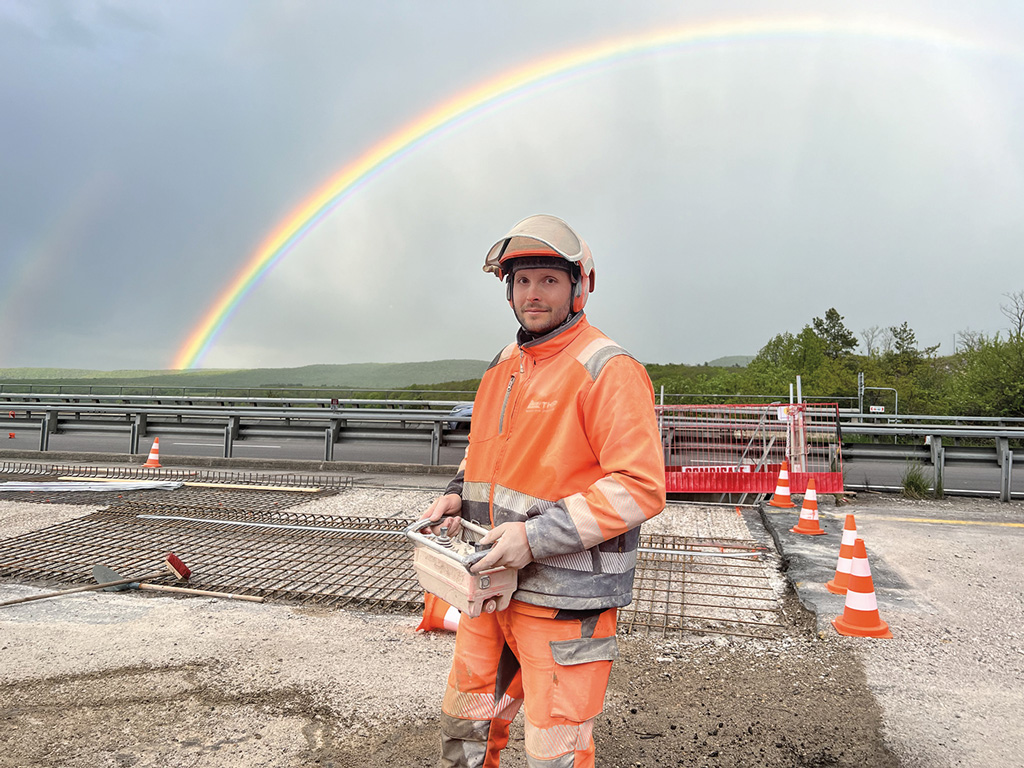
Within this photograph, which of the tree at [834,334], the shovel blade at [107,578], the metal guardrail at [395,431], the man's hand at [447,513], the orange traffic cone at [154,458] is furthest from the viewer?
the tree at [834,334]

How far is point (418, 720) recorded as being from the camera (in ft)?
10.2

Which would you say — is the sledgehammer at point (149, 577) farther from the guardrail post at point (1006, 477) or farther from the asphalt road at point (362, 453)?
the guardrail post at point (1006, 477)

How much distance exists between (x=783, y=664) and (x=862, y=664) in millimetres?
466

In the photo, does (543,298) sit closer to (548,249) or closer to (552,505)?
(548,249)

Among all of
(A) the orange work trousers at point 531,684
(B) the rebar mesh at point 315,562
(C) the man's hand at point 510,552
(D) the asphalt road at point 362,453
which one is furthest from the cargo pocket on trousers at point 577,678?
(D) the asphalt road at point 362,453

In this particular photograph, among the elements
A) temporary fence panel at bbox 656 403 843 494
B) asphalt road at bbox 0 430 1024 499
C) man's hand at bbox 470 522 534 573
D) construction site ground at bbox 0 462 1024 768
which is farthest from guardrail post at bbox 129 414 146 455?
man's hand at bbox 470 522 534 573

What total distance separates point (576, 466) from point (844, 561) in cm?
376

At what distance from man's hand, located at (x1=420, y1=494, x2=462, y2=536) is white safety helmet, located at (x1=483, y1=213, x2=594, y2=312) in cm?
75

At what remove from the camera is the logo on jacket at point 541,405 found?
2031 millimetres

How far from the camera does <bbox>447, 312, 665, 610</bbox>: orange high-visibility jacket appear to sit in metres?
1.86

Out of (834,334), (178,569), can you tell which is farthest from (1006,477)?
(834,334)

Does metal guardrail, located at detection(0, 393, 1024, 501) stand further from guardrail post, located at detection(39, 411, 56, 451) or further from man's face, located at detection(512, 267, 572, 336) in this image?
man's face, located at detection(512, 267, 572, 336)

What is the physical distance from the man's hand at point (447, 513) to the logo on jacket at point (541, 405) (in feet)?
1.66

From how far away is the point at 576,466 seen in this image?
78.7 inches
